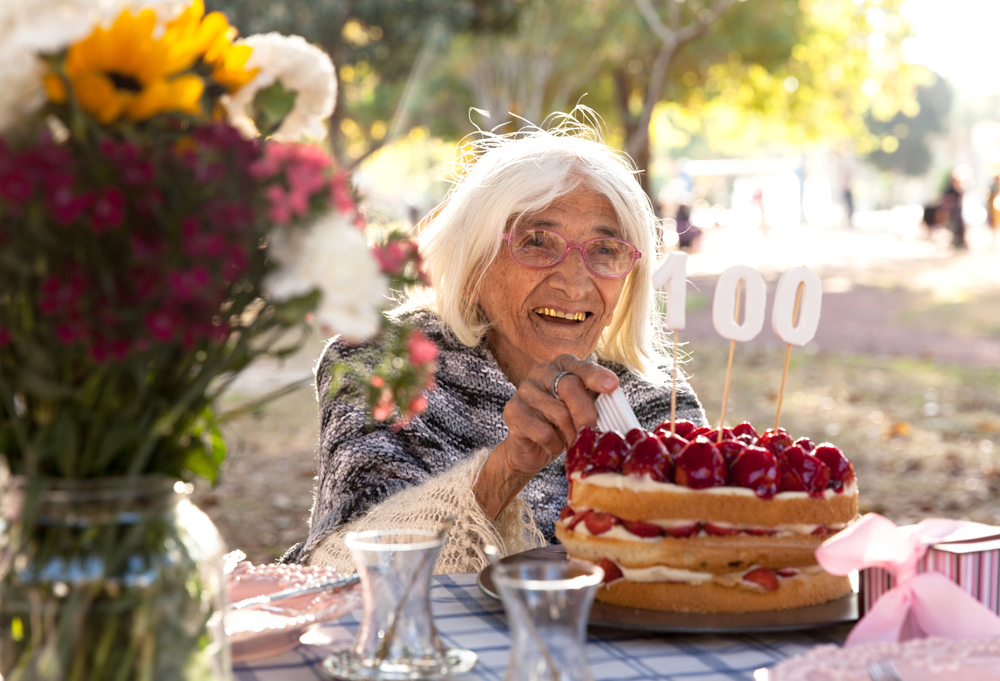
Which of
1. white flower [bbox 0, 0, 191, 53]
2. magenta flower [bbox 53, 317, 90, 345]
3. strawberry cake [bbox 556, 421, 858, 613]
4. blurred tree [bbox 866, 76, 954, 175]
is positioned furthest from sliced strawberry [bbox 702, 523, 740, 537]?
blurred tree [bbox 866, 76, 954, 175]

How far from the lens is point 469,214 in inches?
116

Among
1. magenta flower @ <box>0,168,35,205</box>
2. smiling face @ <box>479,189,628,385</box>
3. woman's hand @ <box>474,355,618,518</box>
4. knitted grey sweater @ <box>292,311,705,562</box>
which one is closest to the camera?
magenta flower @ <box>0,168,35,205</box>

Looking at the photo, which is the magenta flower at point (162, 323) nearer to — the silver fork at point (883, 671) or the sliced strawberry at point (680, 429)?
the silver fork at point (883, 671)

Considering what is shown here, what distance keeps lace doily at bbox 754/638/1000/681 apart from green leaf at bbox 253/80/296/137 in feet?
3.15

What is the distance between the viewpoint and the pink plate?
57.4 inches

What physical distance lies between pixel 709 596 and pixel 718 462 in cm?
23

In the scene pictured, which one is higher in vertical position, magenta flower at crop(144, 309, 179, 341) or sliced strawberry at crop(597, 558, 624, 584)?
magenta flower at crop(144, 309, 179, 341)

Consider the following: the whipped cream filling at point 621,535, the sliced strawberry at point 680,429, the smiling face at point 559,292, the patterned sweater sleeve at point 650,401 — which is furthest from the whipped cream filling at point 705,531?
the patterned sweater sleeve at point 650,401

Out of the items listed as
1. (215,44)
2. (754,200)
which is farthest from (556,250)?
(754,200)

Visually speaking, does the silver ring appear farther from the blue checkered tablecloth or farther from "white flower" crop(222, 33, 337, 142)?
"white flower" crop(222, 33, 337, 142)

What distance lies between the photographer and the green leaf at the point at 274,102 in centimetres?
116

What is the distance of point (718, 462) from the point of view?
64.9 inches

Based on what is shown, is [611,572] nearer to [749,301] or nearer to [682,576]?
[682,576]

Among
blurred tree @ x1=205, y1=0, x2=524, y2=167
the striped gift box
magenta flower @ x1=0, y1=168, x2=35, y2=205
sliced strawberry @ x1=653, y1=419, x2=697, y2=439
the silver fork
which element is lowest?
the silver fork
